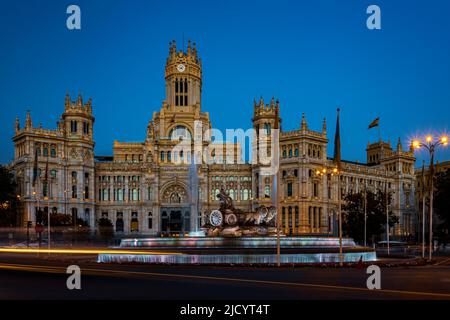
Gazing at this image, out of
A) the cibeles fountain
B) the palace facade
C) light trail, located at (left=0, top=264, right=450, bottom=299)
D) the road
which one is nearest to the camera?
the road

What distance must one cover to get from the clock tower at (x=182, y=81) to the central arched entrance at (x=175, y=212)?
2407 centimetres

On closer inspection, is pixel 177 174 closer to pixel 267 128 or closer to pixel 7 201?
pixel 267 128

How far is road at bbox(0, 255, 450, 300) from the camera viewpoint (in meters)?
22.0

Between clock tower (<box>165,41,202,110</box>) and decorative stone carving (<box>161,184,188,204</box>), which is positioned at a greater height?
clock tower (<box>165,41,202,110</box>)

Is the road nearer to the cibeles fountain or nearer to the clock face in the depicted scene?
the cibeles fountain

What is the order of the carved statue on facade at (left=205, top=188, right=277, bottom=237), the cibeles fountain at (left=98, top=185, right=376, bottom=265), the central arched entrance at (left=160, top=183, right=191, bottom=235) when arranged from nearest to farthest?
the cibeles fountain at (left=98, top=185, right=376, bottom=265), the carved statue on facade at (left=205, top=188, right=277, bottom=237), the central arched entrance at (left=160, top=183, right=191, bottom=235)

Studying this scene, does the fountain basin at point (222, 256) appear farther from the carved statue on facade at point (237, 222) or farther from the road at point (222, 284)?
the carved statue on facade at point (237, 222)

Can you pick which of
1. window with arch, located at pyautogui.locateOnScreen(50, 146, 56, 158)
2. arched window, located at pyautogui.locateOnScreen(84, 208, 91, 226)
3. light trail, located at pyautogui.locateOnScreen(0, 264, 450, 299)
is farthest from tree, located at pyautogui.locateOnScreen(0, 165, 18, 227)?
light trail, located at pyautogui.locateOnScreen(0, 264, 450, 299)

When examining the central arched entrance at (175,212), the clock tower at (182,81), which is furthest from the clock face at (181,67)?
the central arched entrance at (175,212)

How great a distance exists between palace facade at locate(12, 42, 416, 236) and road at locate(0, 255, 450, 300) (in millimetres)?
82533

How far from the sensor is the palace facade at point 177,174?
410 ft

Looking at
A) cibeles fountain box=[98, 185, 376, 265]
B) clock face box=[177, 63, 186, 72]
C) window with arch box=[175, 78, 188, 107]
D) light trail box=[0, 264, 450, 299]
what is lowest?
cibeles fountain box=[98, 185, 376, 265]
